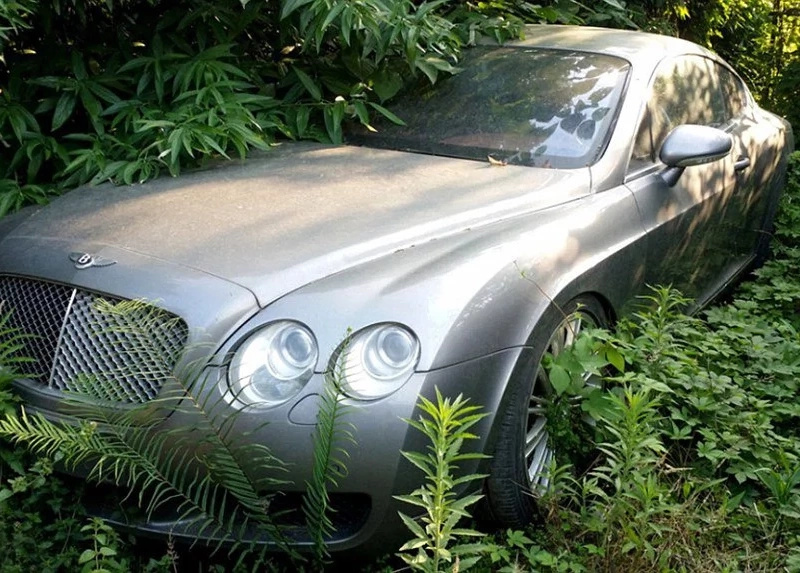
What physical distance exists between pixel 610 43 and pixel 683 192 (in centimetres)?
75

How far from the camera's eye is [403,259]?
273 cm

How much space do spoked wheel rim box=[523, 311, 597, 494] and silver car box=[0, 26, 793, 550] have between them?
0.5 inches

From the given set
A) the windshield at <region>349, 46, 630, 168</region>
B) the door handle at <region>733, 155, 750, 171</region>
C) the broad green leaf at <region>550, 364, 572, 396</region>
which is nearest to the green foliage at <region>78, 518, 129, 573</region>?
the broad green leaf at <region>550, 364, 572, 396</region>

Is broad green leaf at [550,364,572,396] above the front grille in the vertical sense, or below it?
below

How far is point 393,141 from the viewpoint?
396 cm

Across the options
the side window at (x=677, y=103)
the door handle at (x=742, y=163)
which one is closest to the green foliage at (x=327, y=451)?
the side window at (x=677, y=103)

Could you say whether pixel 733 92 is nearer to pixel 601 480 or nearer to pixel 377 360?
pixel 601 480

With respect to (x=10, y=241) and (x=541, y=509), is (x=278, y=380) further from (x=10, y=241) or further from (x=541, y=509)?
(x=10, y=241)

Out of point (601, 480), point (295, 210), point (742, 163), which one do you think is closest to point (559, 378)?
point (601, 480)

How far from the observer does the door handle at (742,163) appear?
4.41m

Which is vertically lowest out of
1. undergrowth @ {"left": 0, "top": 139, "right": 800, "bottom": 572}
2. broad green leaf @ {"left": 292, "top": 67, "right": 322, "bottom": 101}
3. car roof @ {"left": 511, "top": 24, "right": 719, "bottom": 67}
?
undergrowth @ {"left": 0, "top": 139, "right": 800, "bottom": 572}

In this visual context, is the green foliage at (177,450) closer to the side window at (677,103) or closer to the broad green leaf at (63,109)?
the broad green leaf at (63,109)

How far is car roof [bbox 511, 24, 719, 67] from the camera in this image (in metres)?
4.04

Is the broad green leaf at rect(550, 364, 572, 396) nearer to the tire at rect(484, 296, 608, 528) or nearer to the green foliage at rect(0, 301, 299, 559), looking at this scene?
the tire at rect(484, 296, 608, 528)
